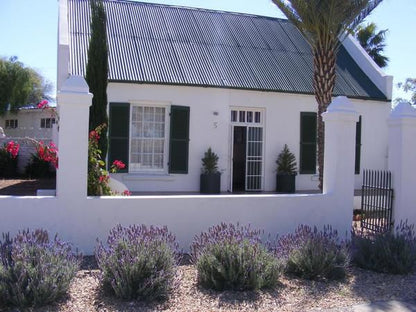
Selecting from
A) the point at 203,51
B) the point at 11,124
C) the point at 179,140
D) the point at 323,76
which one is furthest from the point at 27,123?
the point at 323,76

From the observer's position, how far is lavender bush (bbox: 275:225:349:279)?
6.13m

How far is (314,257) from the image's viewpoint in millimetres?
6113

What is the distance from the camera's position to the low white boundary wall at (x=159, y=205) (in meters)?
6.86

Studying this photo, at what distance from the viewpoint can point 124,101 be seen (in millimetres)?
13180

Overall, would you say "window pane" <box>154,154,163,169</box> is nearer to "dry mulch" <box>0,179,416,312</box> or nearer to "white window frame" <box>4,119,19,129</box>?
"dry mulch" <box>0,179,416,312</box>

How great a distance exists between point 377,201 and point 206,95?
651cm

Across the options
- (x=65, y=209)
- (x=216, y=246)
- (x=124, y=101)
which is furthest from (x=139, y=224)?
(x=124, y=101)

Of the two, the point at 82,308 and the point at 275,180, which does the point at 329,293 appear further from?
the point at 275,180

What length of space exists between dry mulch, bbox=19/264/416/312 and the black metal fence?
89.0 inches

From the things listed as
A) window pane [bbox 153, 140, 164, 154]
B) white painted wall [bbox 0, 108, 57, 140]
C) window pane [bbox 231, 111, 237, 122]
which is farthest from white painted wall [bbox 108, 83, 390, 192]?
white painted wall [bbox 0, 108, 57, 140]

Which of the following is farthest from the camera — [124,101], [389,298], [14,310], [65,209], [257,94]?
[257,94]

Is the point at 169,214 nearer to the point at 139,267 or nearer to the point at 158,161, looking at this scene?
the point at 139,267

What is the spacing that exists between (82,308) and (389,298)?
3.43 metres

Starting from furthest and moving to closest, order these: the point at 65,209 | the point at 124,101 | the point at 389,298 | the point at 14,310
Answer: the point at 124,101, the point at 65,209, the point at 389,298, the point at 14,310
